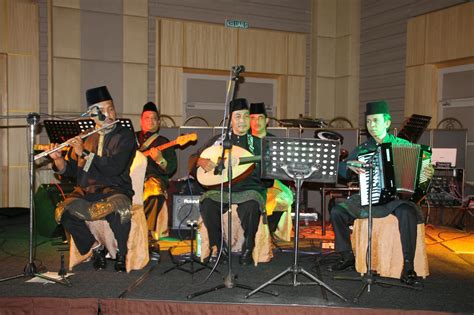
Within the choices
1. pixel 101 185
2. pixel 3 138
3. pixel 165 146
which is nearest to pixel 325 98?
pixel 165 146

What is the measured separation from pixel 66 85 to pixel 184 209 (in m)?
3.48

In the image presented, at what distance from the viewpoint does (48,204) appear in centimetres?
552

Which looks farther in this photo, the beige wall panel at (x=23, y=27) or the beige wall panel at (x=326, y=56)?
the beige wall panel at (x=326, y=56)

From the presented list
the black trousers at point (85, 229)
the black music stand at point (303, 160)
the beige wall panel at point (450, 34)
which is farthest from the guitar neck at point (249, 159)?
the beige wall panel at point (450, 34)

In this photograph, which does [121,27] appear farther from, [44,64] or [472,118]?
[472,118]

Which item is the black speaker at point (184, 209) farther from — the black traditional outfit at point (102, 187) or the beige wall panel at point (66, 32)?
the beige wall panel at point (66, 32)

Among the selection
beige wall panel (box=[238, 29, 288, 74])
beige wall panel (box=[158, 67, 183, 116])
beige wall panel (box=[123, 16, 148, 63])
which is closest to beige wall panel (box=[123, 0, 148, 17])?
beige wall panel (box=[123, 16, 148, 63])

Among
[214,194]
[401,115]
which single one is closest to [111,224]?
[214,194]

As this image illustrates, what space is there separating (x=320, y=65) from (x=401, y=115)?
6.42ft

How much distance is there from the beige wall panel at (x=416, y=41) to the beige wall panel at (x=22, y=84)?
628 cm

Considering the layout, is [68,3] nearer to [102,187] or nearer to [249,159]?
[102,187]

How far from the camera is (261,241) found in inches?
177

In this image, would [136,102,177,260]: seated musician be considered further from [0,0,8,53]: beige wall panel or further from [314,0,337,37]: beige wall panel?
[314,0,337,37]: beige wall panel

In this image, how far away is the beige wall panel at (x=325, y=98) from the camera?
9258 millimetres
